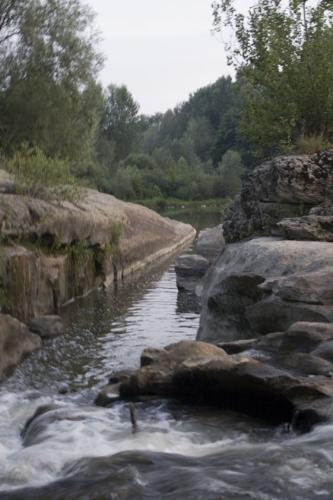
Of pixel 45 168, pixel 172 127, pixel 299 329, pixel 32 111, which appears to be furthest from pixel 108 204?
pixel 172 127

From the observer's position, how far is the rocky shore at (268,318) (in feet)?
25.5

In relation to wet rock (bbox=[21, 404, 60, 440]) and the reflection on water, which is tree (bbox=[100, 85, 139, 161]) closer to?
the reflection on water

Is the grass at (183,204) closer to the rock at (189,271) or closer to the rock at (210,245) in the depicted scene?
the rock at (210,245)

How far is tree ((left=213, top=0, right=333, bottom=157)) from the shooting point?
19047 millimetres

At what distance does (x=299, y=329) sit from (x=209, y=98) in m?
139

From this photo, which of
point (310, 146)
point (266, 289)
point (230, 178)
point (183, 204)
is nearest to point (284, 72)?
point (310, 146)

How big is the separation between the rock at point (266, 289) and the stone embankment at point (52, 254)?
3.29m

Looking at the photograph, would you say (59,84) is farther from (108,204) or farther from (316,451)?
(316,451)

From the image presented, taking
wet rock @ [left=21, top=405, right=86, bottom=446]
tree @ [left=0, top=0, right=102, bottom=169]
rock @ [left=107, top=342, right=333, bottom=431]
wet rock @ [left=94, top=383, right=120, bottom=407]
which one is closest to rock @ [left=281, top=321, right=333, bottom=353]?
rock @ [left=107, top=342, right=333, bottom=431]

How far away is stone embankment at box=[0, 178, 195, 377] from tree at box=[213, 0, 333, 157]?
5.43m

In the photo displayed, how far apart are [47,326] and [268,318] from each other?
514 cm

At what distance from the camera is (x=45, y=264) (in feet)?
53.6

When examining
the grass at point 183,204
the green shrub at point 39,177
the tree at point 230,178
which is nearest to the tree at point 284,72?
the green shrub at point 39,177

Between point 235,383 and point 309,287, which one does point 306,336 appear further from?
point 235,383
